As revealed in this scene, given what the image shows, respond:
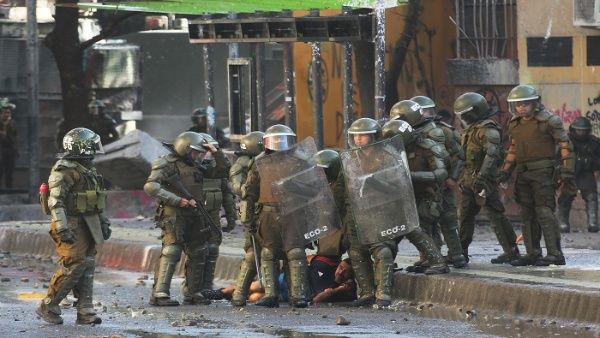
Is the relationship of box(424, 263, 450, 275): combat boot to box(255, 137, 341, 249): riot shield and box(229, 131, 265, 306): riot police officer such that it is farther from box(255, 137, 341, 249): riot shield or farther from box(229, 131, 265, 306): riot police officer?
box(229, 131, 265, 306): riot police officer

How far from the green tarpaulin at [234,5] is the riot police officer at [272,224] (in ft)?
14.2

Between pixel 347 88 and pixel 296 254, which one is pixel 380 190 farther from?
pixel 347 88

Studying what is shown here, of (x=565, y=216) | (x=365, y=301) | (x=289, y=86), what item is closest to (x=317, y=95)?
(x=289, y=86)

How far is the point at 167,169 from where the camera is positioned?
51.9ft

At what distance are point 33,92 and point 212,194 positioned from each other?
11.2 m

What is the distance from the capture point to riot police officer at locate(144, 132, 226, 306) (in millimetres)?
15766

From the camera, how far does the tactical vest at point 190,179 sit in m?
15.9

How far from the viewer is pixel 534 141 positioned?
52.3 feet

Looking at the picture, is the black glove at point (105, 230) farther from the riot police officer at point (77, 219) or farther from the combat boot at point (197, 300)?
the combat boot at point (197, 300)

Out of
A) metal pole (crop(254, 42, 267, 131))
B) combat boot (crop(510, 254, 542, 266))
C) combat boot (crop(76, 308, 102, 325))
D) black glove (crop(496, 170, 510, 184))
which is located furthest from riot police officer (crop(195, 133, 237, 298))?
metal pole (crop(254, 42, 267, 131))

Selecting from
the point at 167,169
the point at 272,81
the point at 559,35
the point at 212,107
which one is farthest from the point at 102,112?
the point at 167,169

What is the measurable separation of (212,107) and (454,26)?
11.8ft

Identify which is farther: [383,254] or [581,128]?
[581,128]

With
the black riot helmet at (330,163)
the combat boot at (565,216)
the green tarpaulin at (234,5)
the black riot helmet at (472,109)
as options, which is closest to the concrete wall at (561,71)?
the combat boot at (565,216)
